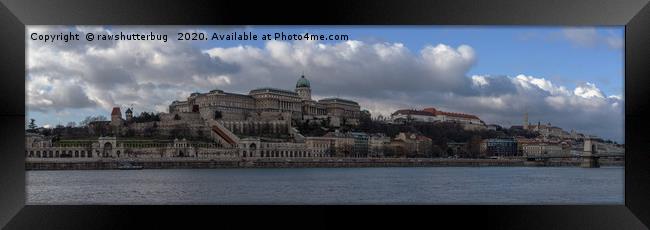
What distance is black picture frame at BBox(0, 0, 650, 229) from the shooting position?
4.69m

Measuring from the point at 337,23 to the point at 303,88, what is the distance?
38.6 metres

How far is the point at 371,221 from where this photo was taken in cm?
506

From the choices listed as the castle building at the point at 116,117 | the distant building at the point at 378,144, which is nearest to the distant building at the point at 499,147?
the distant building at the point at 378,144

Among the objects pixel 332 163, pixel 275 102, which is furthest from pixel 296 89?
pixel 332 163

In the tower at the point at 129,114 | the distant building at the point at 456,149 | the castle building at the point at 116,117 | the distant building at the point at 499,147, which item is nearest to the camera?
the castle building at the point at 116,117

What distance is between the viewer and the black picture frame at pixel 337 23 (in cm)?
469

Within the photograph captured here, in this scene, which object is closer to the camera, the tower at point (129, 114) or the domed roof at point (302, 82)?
the tower at point (129, 114)

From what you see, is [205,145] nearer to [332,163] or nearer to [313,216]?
[332,163]

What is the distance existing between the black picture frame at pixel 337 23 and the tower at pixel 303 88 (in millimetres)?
37460

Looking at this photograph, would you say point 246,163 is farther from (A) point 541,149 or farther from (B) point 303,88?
(A) point 541,149

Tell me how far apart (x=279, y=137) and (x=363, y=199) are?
74.0ft

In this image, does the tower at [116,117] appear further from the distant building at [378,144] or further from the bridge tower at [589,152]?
the bridge tower at [589,152]

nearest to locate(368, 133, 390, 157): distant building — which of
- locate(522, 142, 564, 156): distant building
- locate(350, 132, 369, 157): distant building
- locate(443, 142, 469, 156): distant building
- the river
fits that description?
locate(350, 132, 369, 157): distant building

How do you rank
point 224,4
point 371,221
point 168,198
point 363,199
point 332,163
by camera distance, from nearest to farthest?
point 224,4 → point 371,221 → point 363,199 → point 168,198 → point 332,163
